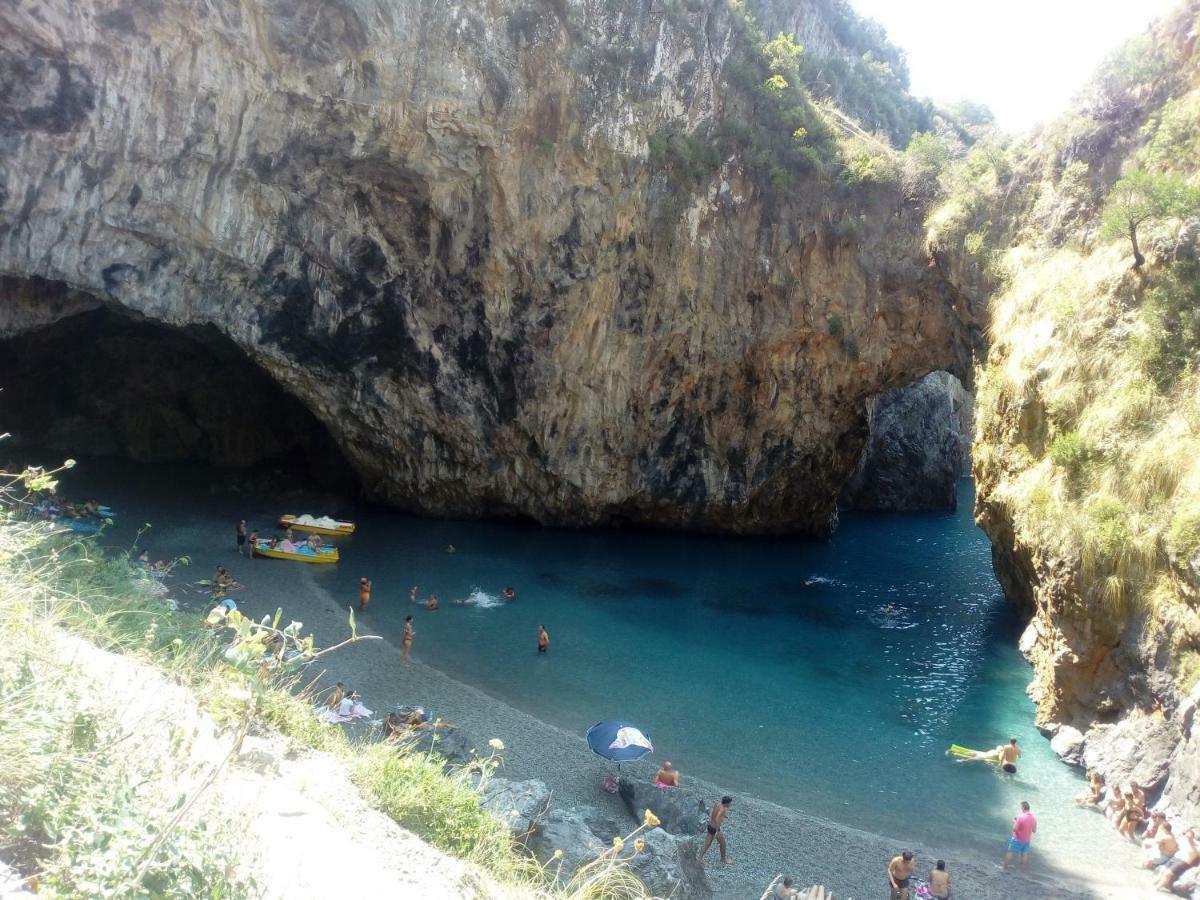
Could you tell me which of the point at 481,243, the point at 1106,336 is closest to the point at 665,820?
the point at 1106,336

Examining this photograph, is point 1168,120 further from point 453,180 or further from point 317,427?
point 317,427

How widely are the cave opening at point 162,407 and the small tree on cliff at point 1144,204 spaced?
2709 centimetres

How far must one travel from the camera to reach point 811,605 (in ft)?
78.2

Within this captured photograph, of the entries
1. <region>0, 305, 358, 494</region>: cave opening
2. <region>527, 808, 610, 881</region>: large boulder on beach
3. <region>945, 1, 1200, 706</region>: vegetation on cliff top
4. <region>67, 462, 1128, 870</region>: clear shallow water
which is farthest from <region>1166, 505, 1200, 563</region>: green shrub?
<region>0, 305, 358, 494</region>: cave opening

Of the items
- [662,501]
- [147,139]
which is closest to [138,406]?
[147,139]

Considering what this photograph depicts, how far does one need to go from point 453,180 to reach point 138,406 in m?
19.4

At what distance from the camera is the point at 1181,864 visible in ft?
35.3

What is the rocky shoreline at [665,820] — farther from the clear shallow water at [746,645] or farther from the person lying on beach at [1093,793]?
the person lying on beach at [1093,793]

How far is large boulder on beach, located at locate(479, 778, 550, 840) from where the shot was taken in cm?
912

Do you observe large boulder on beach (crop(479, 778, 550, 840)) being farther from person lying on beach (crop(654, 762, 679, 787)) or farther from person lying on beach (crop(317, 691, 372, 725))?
person lying on beach (crop(317, 691, 372, 725))

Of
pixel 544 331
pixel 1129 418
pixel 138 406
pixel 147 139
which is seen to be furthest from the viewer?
pixel 138 406

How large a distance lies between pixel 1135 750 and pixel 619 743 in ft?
28.5

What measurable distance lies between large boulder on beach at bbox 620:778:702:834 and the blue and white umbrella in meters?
0.43

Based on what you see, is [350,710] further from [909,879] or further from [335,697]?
[909,879]
